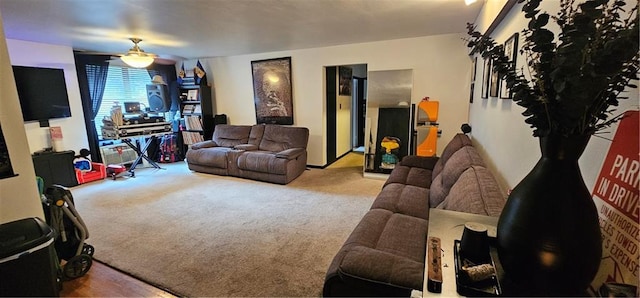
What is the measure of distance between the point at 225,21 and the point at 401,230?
2872 millimetres

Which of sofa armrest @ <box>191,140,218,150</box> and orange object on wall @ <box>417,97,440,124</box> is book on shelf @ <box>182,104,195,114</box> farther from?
orange object on wall @ <box>417,97,440,124</box>

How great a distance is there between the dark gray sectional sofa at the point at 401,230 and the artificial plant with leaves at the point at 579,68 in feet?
2.34

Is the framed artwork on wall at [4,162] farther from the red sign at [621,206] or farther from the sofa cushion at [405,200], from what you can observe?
the red sign at [621,206]

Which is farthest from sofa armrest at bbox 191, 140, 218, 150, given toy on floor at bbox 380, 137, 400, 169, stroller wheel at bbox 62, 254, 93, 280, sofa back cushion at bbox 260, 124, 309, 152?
Result: toy on floor at bbox 380, 137, 400, 169

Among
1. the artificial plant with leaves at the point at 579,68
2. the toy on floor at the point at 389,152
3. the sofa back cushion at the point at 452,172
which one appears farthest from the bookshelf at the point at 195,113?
the artificial plant with leaves at the point at 579,68

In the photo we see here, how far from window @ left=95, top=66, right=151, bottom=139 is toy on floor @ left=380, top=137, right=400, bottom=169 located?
4.98 meters

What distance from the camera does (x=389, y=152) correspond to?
448 cm

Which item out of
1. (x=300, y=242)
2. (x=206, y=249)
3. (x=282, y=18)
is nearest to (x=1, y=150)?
(x=206, y=249)

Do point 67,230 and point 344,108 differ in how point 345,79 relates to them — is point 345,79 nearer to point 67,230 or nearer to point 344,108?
point 344,108

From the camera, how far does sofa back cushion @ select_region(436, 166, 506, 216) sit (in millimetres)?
1324

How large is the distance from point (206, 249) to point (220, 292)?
63cm

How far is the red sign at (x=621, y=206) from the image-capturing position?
659 millimetres

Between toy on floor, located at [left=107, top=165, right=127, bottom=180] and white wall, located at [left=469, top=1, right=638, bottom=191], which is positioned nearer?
white wall, located at [left=469, top=1, right=638, bottom=191]

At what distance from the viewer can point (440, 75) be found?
409 cm
